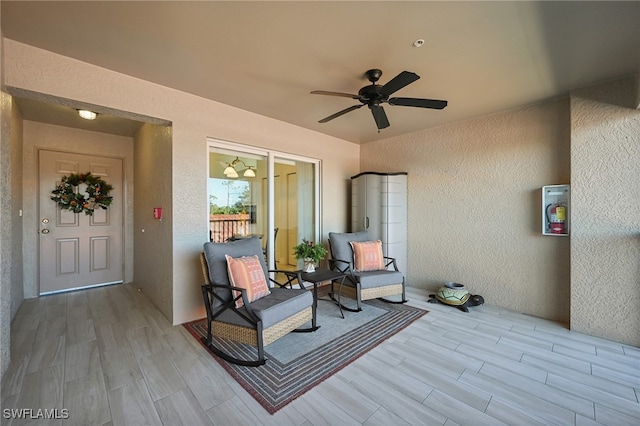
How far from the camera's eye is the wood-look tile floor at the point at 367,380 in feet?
5.23

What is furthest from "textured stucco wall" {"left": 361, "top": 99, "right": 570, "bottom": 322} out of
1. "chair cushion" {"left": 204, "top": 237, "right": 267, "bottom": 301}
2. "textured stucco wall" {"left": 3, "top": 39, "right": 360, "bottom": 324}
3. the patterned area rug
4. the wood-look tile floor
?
"chair cushion" {"left": 204, "top": 237, "right": 267, "bottom": 301}

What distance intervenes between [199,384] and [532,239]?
12.5 feet

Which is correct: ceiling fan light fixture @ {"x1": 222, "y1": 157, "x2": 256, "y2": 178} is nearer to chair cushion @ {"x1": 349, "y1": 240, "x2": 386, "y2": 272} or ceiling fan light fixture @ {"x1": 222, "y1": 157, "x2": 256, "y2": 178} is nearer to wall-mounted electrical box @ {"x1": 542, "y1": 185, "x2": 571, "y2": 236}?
chair cushion @ {"x1": 349, "y1": 240, "x2": 386, "y2": 272}

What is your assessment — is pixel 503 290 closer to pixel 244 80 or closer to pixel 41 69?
pixel 244 80

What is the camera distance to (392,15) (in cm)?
166

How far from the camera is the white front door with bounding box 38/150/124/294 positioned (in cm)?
382

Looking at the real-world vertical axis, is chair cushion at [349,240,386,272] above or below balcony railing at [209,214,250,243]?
below

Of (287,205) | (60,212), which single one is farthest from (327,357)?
(60,212)

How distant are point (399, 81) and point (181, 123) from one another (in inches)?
91.1

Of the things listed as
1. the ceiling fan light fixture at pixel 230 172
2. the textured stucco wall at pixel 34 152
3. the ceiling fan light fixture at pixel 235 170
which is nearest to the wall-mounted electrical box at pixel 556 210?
the ceiling fan light fixture at pixel 235 170

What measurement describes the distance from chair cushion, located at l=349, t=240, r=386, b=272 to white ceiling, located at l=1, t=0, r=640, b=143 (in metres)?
2.00

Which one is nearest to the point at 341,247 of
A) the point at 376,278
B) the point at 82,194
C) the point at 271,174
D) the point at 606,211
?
the point at 376,278

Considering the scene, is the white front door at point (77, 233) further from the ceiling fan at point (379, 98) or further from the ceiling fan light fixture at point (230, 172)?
the ceiling fan at point (379, 98)

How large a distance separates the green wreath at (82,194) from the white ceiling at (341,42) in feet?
8.65
